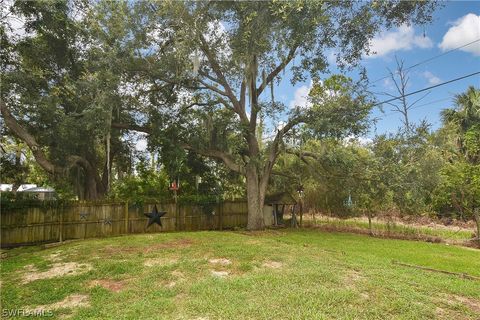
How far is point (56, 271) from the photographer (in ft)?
21.4

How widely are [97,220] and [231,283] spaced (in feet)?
25.4

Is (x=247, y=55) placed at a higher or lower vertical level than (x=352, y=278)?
higher

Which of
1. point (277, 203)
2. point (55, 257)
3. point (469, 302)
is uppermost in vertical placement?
point (277, 203)

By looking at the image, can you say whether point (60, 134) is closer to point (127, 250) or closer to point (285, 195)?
point (127, 250)

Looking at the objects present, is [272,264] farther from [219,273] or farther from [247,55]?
[247,55]

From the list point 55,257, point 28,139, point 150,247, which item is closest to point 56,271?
point 55,257

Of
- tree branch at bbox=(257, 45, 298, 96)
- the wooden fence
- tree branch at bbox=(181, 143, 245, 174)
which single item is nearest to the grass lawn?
the wooden fence

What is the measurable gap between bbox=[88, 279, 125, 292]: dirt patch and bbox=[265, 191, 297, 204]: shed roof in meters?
10.8

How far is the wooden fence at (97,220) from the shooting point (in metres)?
9.96

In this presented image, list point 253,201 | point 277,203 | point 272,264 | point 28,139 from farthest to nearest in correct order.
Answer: point 277,203
point 253,201
point 28,139
point 272,264

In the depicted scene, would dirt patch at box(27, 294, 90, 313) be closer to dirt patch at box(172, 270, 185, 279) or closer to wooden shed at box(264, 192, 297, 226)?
dirt patch at box(172, 270, 185, 279)

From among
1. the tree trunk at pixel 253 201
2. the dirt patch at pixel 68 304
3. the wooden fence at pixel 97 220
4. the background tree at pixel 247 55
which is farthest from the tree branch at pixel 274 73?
the dirt patch at pixel 68 304

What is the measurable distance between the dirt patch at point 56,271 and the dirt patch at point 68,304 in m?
1.39

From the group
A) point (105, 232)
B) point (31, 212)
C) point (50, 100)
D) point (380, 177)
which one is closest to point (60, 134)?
point (50, 100)
